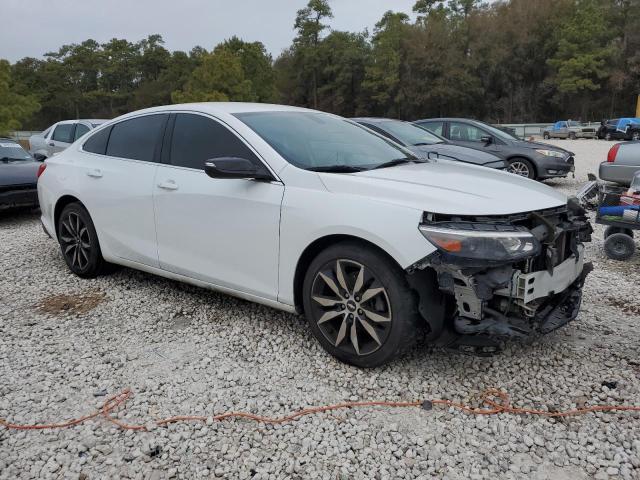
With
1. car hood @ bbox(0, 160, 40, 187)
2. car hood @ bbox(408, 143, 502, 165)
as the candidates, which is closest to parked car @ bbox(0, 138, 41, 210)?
car hood @ bbox(0, 160, 40, 187)

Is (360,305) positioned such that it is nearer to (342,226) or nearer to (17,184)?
(342,226)

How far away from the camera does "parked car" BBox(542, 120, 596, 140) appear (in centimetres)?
3396

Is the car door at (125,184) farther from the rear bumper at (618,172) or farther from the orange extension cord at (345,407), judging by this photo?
the rear bumper at (618,172)

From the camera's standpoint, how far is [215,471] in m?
2.42

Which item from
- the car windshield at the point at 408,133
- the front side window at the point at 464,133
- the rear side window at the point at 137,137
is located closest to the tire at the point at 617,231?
the car windshield at the point at 408,133

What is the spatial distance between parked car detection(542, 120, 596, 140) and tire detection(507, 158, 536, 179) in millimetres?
27102

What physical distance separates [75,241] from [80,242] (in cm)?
9

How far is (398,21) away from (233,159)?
6304cm

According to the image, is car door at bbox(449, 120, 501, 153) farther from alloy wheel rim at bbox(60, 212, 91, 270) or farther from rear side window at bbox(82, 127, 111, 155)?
alloy wheel rim at bbox(60, 212, 91, 270)

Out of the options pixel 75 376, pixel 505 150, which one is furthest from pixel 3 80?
pixel 75 376

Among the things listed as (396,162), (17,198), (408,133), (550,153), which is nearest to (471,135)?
(550,153)

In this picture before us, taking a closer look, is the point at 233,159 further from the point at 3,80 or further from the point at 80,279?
the point at 3,80

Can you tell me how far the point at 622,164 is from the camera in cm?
725

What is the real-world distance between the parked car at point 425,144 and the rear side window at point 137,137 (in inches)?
149
